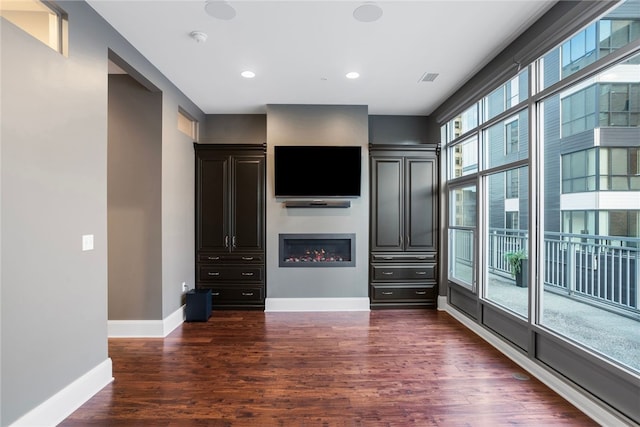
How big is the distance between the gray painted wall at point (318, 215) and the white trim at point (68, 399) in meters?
2.32

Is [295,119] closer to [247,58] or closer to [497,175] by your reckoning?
[247,58]

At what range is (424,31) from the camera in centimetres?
276

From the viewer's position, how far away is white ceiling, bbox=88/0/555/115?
2.47 metres

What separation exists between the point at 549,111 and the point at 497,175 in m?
0.93

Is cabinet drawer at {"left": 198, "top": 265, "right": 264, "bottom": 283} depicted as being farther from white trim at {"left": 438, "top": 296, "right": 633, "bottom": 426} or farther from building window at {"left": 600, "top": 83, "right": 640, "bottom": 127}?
building window at {"left": 600, "top": 83, "right": 640, "bottom": 127}

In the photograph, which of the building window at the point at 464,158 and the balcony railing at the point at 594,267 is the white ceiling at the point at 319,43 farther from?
the balcony railing at the point at 594,267

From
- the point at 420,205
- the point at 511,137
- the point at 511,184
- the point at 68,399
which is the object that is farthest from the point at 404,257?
the point at 68,399

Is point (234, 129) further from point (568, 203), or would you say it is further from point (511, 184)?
point (568, 203)

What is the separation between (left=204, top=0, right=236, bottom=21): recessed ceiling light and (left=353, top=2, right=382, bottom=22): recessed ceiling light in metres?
0.99

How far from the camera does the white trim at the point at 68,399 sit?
193 centimetres

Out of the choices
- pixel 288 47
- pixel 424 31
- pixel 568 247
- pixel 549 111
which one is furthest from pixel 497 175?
pixel 288 47

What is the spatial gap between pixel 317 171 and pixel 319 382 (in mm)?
2799

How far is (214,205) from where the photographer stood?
4621 millimetres

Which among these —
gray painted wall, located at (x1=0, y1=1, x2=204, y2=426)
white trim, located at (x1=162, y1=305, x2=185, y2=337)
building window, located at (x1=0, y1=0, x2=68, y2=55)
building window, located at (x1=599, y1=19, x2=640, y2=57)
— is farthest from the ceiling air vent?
white trim, located at (x1=162, y1=305, x2=185, y2=337)
